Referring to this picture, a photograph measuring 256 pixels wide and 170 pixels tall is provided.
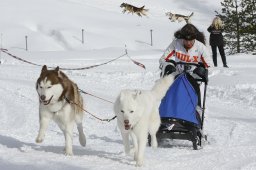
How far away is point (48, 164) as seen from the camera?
14.9ft

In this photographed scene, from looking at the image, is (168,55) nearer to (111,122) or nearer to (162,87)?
(162,87)

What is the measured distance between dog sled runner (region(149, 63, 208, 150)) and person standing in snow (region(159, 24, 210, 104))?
0.30ft

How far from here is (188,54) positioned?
6.08 meters

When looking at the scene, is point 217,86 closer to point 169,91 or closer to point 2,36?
point 169,91

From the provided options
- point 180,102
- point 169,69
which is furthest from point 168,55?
point 180,102

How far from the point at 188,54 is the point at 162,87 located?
2.76 ft

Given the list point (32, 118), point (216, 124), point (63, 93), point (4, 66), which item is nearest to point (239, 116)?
point (216, 124)

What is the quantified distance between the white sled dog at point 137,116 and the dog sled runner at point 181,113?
512mm

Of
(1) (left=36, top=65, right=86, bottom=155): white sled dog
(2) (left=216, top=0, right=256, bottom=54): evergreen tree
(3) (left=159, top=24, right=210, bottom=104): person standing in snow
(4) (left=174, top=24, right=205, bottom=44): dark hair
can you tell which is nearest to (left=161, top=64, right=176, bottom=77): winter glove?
(3) (left=159, top=24, right=210, bottom=104): person standing in snow

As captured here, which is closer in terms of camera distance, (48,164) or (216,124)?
(48,164)

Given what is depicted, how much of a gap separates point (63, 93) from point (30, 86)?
18.4 ft

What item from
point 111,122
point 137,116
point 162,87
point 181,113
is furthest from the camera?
point 111,122

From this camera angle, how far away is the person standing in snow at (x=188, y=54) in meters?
5.86

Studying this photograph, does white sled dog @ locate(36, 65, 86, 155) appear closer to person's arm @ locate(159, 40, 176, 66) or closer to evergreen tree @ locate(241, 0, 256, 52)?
person's arm @ locate(159, 40, 176, 66)
